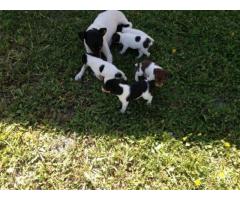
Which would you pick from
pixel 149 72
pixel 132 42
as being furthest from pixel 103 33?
pixel 149 72

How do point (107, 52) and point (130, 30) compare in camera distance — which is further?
point (130, 30)

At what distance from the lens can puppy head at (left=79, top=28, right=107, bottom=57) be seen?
5711 mm

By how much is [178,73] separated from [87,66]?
4.26 ft

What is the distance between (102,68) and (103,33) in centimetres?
51

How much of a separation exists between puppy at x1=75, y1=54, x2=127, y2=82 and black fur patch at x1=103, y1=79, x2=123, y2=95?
38cm

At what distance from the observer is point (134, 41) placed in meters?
6.00

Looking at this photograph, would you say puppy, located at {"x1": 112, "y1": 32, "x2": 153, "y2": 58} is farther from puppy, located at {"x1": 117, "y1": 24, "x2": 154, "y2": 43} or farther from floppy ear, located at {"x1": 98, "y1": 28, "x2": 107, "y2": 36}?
floppy ear, located at {"x1": 98, "y1": 28, "x2": 107, "y2": 36}

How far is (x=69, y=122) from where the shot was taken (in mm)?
5523

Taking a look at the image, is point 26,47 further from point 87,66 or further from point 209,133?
point 209,133

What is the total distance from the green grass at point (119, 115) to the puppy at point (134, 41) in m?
0.19

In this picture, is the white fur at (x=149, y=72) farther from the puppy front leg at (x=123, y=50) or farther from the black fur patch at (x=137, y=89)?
the puppy front leg at (x=123, y=50)

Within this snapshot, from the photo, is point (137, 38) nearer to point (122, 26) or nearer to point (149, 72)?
point (122, 26)

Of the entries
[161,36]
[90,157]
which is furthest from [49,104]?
[161,36]

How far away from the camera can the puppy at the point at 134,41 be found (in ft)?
19.7
